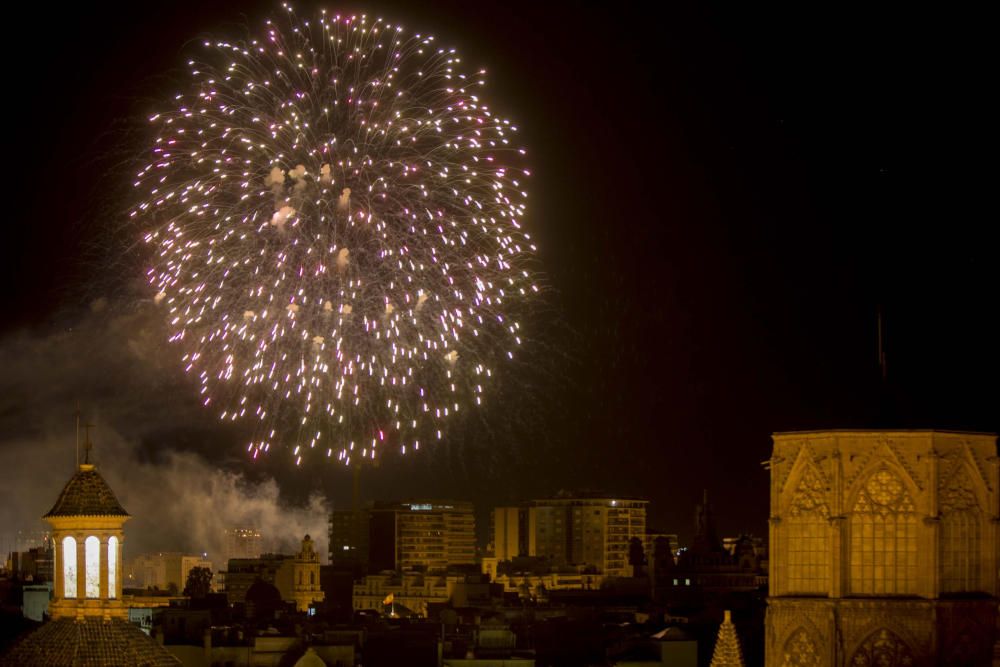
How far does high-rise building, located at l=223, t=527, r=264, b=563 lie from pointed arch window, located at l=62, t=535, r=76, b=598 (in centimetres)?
11622

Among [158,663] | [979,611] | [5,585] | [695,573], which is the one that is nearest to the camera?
[979,611]

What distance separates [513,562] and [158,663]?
136 metres

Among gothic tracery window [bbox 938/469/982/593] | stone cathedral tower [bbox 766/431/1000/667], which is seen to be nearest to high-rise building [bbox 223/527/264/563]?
stone cathedral tower [bbox 766/431/1000/667]

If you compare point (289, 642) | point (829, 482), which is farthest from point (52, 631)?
point (289, 642)

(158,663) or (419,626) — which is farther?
(419,626)

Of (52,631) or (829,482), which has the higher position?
(829,482)

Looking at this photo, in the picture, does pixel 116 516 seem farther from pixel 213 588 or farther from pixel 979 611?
pixel 213 588

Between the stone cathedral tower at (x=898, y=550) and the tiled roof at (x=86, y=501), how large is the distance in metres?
18.8

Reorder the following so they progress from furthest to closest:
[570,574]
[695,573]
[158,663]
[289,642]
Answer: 1. [570,574]
2. [695,573]
3. [289,642]
4. [158,663]

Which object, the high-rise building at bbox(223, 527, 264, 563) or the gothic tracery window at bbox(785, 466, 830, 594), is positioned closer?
the gothic tracery window at bbox(785, 466, 830, 594)

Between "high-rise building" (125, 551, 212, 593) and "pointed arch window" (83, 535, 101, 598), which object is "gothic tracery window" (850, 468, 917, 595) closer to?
"pointed arch window" (83, 535, 101, 598)

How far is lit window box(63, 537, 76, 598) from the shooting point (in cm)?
5259

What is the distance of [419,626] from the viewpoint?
354 feet

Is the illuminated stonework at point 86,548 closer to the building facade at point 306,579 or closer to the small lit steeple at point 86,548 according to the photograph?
the small lit steeple at point 86,548
